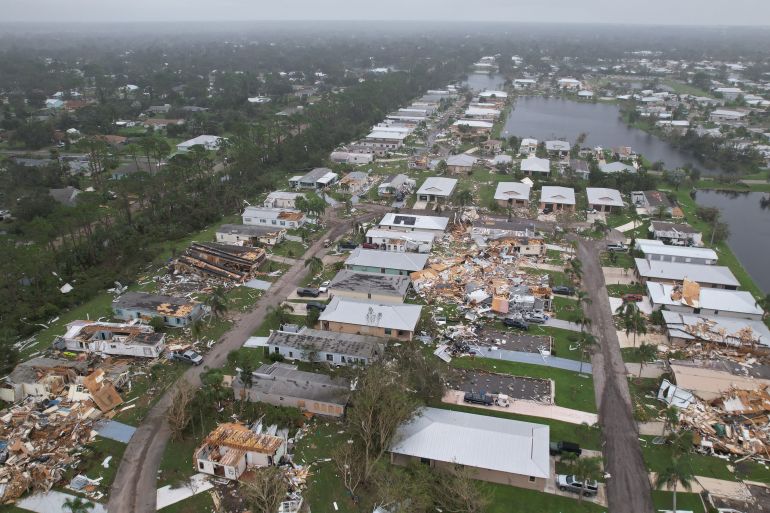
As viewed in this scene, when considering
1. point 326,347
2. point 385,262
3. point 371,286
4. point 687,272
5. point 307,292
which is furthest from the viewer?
point 385,262

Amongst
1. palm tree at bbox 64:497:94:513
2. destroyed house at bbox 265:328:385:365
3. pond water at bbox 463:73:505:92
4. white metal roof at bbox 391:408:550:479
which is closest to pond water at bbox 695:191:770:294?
white metal roof at bbox 391:408:550:479

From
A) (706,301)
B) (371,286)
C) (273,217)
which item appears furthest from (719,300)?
(273,217)

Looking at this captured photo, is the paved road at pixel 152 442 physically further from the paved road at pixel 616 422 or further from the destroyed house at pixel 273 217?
the paved road at pixel 616 422

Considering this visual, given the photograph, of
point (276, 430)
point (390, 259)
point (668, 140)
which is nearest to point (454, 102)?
point (668, 140)

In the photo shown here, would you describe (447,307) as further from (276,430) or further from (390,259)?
(276,430)

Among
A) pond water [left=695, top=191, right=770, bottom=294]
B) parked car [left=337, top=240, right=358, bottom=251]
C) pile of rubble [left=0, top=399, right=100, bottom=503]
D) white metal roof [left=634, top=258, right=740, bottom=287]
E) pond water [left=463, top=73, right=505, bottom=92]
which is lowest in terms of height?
pond water [left=695, top=191, right=770, bottom=294]

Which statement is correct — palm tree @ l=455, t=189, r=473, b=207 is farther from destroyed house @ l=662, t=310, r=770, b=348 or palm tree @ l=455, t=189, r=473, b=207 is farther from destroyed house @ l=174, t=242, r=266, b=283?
destroyed house @ l=662, t=310, r=770, b=348

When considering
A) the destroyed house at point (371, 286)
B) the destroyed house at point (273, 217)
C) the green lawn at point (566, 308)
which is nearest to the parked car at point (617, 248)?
the green lawn at point (566, 308)

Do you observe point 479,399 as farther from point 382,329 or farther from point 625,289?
point 625,289
